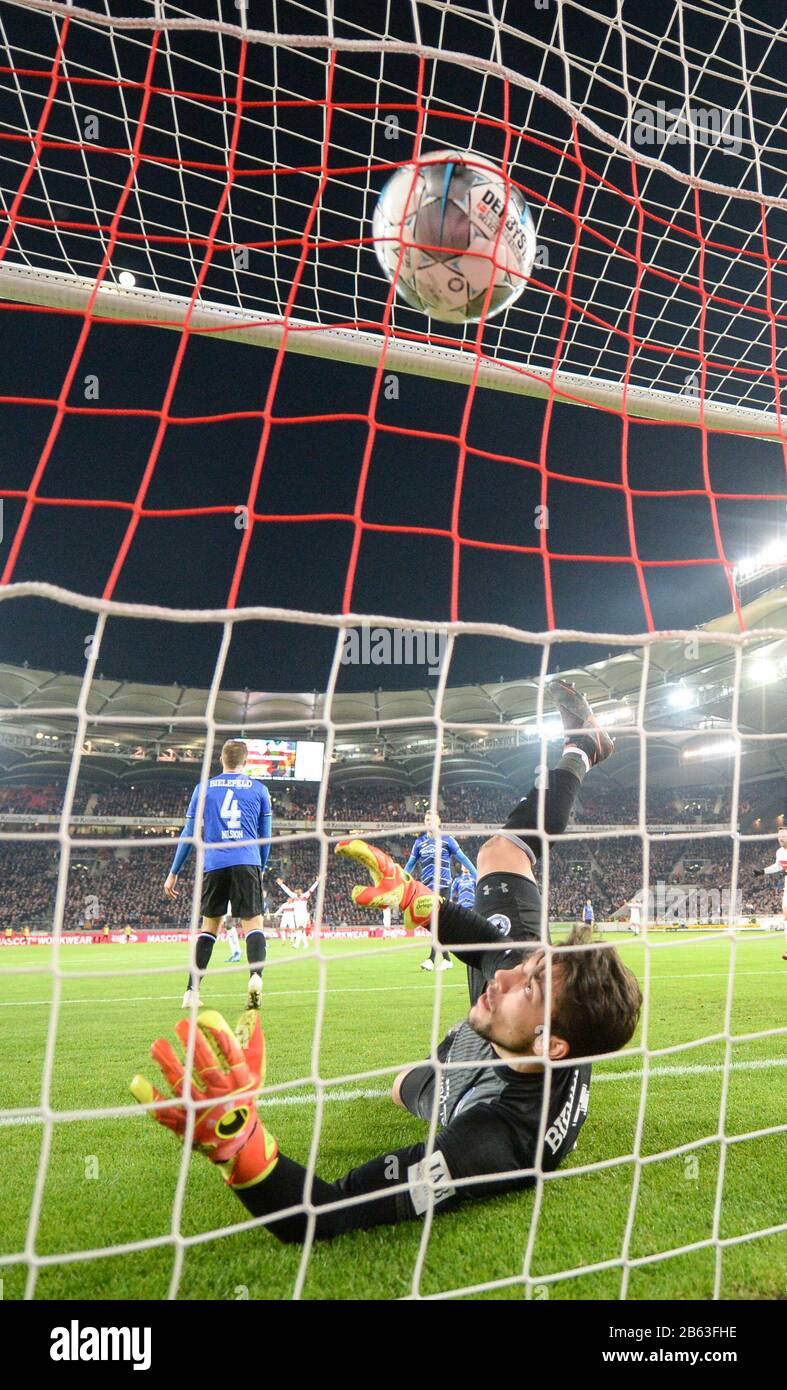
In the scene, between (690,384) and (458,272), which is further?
(690,384)

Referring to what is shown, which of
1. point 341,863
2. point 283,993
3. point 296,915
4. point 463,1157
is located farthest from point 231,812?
point 341,863

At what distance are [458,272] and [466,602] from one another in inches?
1162

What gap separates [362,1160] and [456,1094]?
1.20ft

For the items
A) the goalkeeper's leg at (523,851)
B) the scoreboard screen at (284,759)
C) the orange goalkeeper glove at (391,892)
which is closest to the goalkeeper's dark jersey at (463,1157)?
the orange goalkeeper glove at (391,892)

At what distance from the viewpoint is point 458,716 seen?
27.6 m

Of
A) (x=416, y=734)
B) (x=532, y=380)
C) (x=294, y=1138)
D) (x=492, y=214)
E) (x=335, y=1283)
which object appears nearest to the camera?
(x=335, y=1283)

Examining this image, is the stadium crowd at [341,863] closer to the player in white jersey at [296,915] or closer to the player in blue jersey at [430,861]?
the player in white jersey at [296,915]

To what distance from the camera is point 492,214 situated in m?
2.77

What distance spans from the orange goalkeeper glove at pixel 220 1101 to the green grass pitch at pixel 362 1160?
10 centimetres

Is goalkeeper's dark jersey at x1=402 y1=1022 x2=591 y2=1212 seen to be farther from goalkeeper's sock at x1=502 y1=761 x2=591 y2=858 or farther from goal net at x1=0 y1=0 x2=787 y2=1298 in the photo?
goalkeeper's sock at x1=502 y1=761 x2=591 y2=858

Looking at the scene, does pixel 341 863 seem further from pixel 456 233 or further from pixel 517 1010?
pixel 517 1010

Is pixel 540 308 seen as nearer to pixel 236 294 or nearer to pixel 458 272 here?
pixel 458 272

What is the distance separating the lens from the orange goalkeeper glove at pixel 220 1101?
1464mm

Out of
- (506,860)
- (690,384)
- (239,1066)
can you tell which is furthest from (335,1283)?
(690,384)
